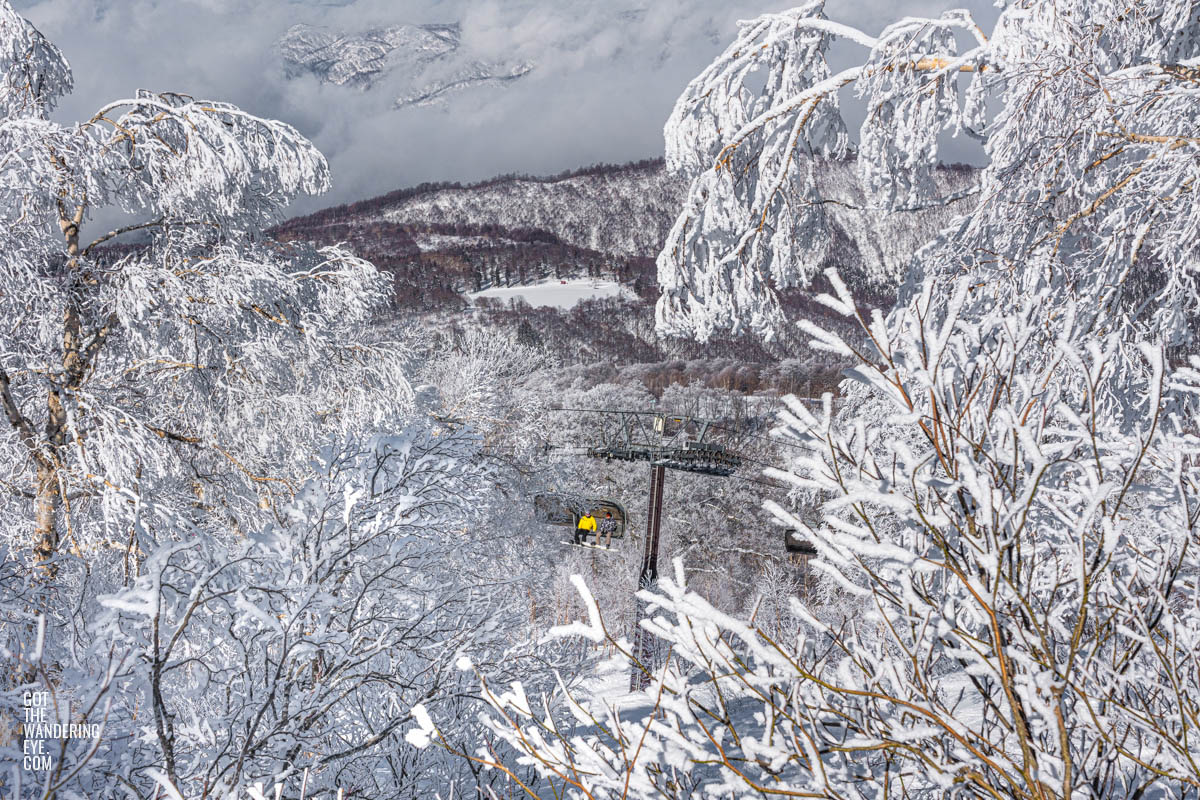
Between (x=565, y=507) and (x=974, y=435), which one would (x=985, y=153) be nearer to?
(x=974, y=435)

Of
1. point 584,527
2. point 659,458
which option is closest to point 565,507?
point 584,527

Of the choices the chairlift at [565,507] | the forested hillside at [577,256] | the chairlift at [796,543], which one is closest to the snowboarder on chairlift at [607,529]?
the chairlift at [565,507]

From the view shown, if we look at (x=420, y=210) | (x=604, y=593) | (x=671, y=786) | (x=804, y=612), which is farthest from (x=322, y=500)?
(x=420, y=210)

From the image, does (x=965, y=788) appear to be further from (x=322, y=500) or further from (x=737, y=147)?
(x=737, y=147)

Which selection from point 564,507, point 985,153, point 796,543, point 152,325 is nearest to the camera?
point 985,153

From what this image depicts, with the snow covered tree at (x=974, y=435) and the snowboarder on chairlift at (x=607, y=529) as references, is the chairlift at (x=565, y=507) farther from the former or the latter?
the snow covered tree at (x=974, y=435)

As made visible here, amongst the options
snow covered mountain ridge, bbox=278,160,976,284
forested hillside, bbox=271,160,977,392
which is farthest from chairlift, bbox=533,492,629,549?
snow covered mountain ridge, bbox=278,160,976,284
